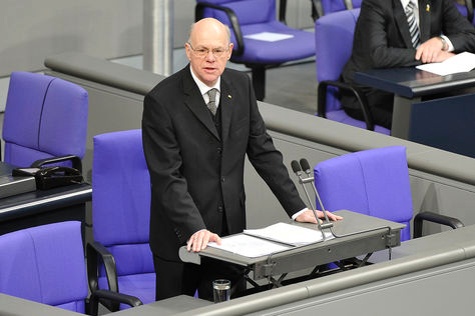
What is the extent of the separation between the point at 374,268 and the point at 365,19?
2.93 meters

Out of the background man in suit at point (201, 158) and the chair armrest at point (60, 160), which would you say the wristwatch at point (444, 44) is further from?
the background man in suit at point (201, 158)

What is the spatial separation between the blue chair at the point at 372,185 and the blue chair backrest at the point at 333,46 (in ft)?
6.15

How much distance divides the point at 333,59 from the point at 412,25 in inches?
18.7

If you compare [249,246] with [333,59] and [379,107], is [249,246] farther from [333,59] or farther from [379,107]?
[333,59]

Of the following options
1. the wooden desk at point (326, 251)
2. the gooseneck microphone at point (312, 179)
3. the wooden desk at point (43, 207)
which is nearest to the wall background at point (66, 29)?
the wooden desk at point (43, 207)

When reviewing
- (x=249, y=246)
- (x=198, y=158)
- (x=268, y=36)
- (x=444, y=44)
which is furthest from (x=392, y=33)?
(x=249, y=246)

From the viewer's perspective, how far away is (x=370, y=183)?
4.75 meters

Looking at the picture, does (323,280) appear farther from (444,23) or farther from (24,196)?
(444,23)

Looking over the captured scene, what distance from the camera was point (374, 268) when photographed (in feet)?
12.4

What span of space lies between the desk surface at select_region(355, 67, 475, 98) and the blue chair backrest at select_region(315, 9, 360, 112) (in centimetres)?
28

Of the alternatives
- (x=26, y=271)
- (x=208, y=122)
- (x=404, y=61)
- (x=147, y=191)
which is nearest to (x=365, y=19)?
(x=404, y=61)

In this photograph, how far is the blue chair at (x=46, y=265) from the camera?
3.89m

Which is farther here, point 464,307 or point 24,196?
point 24,196

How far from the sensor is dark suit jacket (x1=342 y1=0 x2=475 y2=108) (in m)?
6.45
